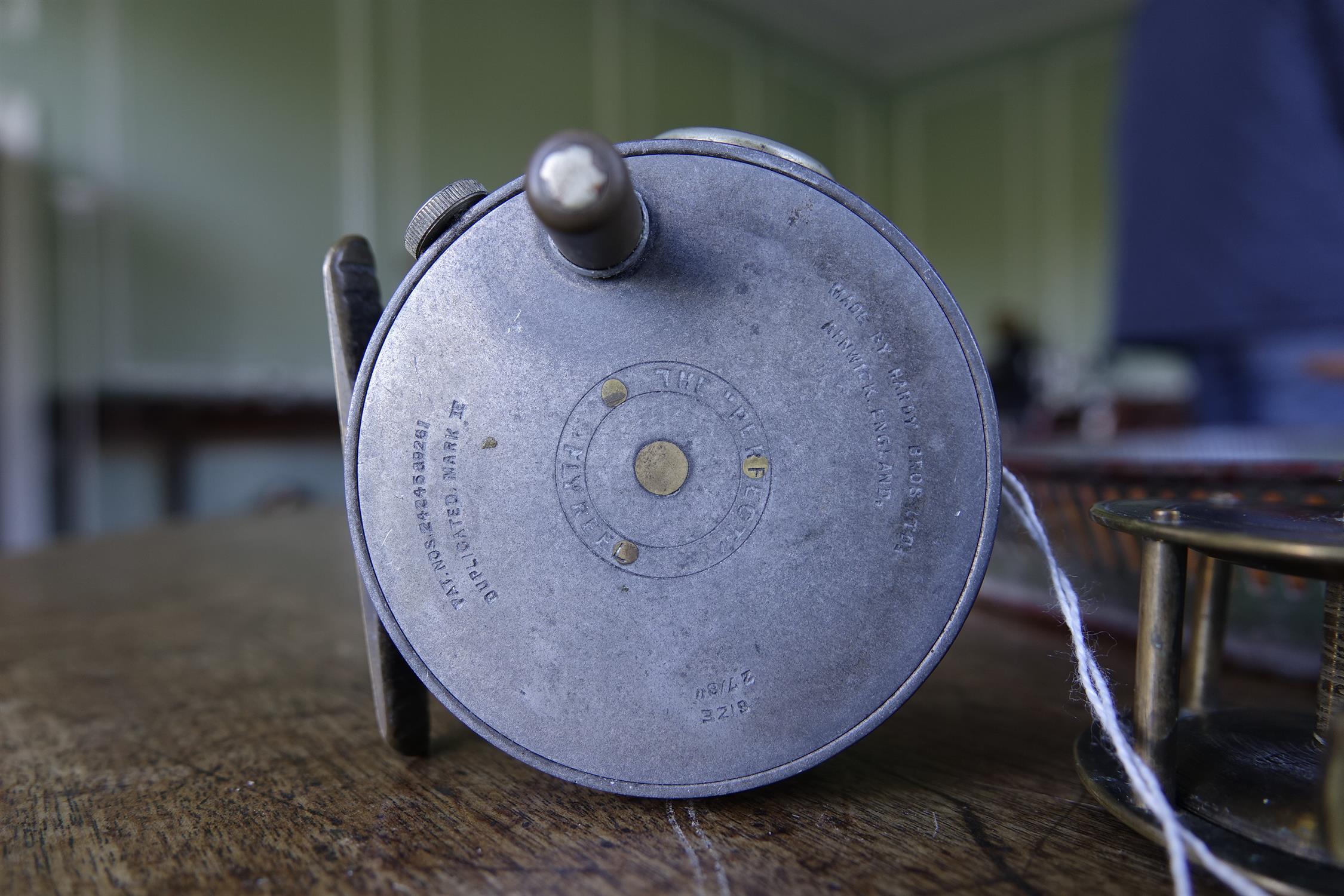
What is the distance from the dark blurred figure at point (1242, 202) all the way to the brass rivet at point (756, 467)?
0.96 meters

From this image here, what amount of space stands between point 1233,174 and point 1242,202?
0.13ft

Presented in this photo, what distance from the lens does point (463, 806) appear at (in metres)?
0.38

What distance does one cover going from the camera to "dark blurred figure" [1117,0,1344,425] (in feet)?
3.43

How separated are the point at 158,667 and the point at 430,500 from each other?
0.38 meters

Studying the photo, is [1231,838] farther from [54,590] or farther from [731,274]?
[54,590]

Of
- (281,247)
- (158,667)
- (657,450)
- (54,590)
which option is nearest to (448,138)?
(281,247)

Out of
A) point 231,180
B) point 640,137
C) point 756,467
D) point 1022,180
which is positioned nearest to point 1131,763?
point 756,467

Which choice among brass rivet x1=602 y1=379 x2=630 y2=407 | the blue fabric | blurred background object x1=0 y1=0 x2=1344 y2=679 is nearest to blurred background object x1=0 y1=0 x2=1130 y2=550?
blurred background object x1=0 y1=0 x2=1344 y2=679

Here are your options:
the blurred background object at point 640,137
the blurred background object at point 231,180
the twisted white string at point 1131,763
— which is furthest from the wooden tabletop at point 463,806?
the blurred background object at point 231,180

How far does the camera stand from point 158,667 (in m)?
0.62

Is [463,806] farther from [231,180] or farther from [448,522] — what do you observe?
[231,180]

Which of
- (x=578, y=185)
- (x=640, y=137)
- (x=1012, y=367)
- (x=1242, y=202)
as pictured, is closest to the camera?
(x=578, y=185)

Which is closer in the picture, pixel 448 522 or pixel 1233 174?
pixel 448 522

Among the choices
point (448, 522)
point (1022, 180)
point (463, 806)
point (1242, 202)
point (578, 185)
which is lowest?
point (463, 806)
